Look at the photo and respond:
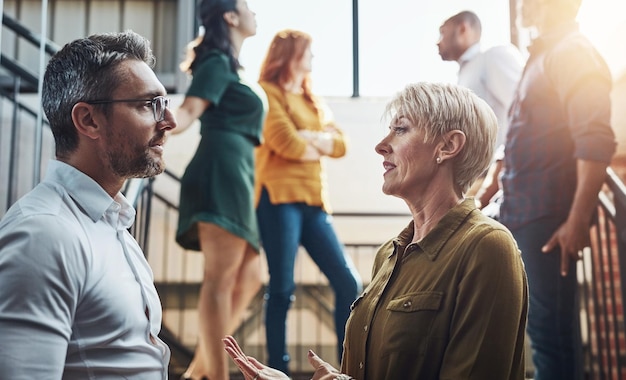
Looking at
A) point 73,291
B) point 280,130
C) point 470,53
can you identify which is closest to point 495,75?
point 470,53

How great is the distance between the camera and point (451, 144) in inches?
60.9

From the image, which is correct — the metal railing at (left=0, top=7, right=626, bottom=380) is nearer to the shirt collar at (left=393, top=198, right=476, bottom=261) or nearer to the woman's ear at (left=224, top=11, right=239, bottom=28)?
the woman's ear at (left=224, top=11, right=239, bottom=28)

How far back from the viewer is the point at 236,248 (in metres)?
3.29

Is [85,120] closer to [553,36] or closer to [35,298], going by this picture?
[35,298]

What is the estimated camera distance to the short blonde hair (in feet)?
5.04

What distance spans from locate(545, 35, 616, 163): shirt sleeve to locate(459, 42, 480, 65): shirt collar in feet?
2.10

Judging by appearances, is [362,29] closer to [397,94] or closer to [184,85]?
[184,85]

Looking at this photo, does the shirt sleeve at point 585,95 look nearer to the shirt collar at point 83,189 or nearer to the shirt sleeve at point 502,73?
the shirt sleeve at point 502,73

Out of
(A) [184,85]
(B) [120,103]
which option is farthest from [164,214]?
(B) [120,103]

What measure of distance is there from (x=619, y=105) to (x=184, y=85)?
7.86 feet

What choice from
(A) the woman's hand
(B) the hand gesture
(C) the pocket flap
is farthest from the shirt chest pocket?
(A) the woman's hand

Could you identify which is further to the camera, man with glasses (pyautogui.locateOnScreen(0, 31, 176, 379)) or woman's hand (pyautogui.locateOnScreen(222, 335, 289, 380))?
woman's hand (pyautogui.locateOnScreen(222, 335, 289, 380))

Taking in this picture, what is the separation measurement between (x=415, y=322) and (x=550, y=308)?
1.51 meters

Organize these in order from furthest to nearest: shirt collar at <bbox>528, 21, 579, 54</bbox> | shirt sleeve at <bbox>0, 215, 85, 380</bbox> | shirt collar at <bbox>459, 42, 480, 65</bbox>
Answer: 1. shirt collar at <bbox>459, 42, 480, 65</bbox>
2. shirt collar at <bbox>528, 21, 579, 54</bbox>
3. shirt sleeve at <bbox>0, 215, 85, 380</bbox>
